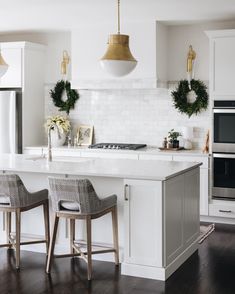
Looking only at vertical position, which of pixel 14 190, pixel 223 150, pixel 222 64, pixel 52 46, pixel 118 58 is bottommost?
→ pixel 14 190

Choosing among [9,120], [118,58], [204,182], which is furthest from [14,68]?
[118,58]

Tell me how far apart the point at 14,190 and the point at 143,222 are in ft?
3.95

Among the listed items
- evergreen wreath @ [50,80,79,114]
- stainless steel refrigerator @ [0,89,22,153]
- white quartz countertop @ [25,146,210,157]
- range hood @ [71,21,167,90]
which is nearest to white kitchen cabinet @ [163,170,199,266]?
white quartz countertop @ [25,146,210,157]

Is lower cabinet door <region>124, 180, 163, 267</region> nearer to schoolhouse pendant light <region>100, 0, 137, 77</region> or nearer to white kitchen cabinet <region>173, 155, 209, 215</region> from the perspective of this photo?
schoolhouse pendant light <region>100, 0, 137, 77</region>

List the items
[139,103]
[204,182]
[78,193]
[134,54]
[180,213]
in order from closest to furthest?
[78,193] → [180,213] → [204,182] → [134,54] → [139,103]

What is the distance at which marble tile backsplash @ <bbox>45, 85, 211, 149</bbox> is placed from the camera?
7758 millimetres

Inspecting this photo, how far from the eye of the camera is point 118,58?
5.08 metres

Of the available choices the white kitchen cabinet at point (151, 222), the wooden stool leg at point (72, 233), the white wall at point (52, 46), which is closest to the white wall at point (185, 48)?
the white wall at point (52, 46)

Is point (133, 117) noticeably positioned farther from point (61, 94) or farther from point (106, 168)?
point (106, 168)

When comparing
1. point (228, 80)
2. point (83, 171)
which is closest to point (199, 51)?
point (228, 80)

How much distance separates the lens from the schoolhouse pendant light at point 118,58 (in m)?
5.09

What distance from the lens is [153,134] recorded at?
789cm

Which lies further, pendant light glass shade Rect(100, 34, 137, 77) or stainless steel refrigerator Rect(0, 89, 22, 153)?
stainless steel refrigerator Rect(0, 89, 22, 153)

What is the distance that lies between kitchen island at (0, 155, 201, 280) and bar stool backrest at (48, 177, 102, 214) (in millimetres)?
246
